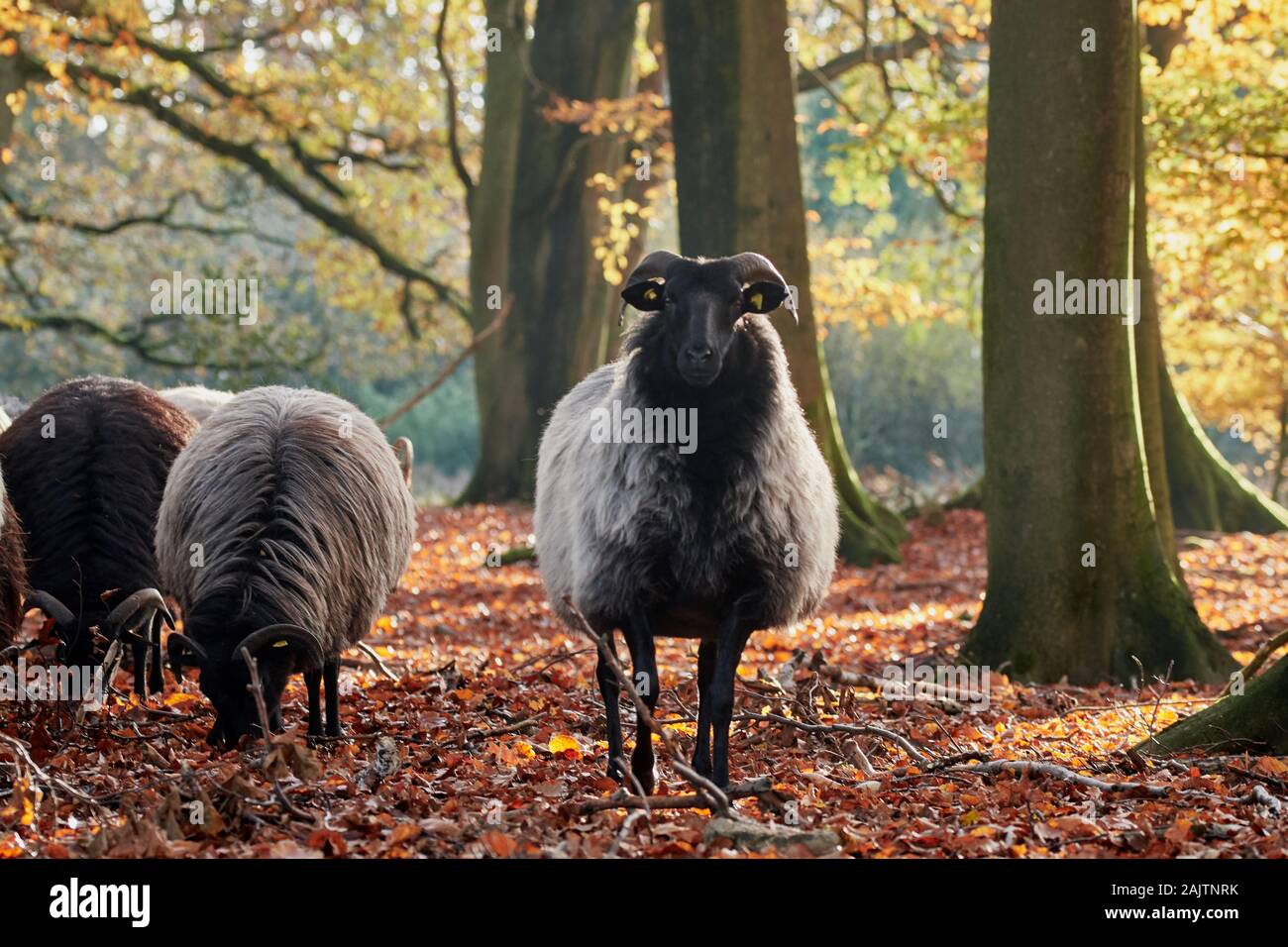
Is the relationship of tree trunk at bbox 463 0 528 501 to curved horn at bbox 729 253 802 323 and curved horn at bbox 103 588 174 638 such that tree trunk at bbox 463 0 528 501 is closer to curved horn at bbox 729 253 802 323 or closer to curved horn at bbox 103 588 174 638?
curved horn at bbox 103 588 174 638

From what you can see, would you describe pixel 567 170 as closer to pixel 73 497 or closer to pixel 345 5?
pixel 345 5

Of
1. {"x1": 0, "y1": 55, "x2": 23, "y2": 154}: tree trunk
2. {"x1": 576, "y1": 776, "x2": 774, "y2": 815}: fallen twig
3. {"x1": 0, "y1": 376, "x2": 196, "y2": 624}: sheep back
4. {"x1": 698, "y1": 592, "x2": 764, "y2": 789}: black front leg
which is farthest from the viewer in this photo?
{"x1": 0, "y1": 55, "x2": 23, "y2": 154}: tree trunk

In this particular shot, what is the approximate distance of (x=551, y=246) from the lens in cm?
2223

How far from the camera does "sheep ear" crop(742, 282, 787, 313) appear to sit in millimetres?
6555

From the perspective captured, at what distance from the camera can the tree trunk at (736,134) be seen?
13.5 metres

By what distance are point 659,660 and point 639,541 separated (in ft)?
14.3

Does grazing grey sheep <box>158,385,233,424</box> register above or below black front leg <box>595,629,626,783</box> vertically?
above

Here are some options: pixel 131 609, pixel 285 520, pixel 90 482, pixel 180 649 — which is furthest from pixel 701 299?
pixel 90 482

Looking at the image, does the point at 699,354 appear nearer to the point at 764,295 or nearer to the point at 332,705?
the point at 764,295

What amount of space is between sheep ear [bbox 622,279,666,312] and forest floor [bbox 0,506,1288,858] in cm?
188

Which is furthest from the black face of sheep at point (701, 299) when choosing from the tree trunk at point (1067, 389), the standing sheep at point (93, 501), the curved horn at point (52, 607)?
the tree trunk at point (1067, 389)

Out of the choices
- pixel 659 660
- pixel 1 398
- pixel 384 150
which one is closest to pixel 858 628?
pixel 659 660

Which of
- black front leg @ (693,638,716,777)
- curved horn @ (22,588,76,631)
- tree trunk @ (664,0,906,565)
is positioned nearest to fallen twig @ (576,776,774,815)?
black front leg @ (693,638,716,777)

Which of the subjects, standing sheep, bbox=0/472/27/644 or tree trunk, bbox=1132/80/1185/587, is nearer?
standing sheep, bbox=0/472/27/644
